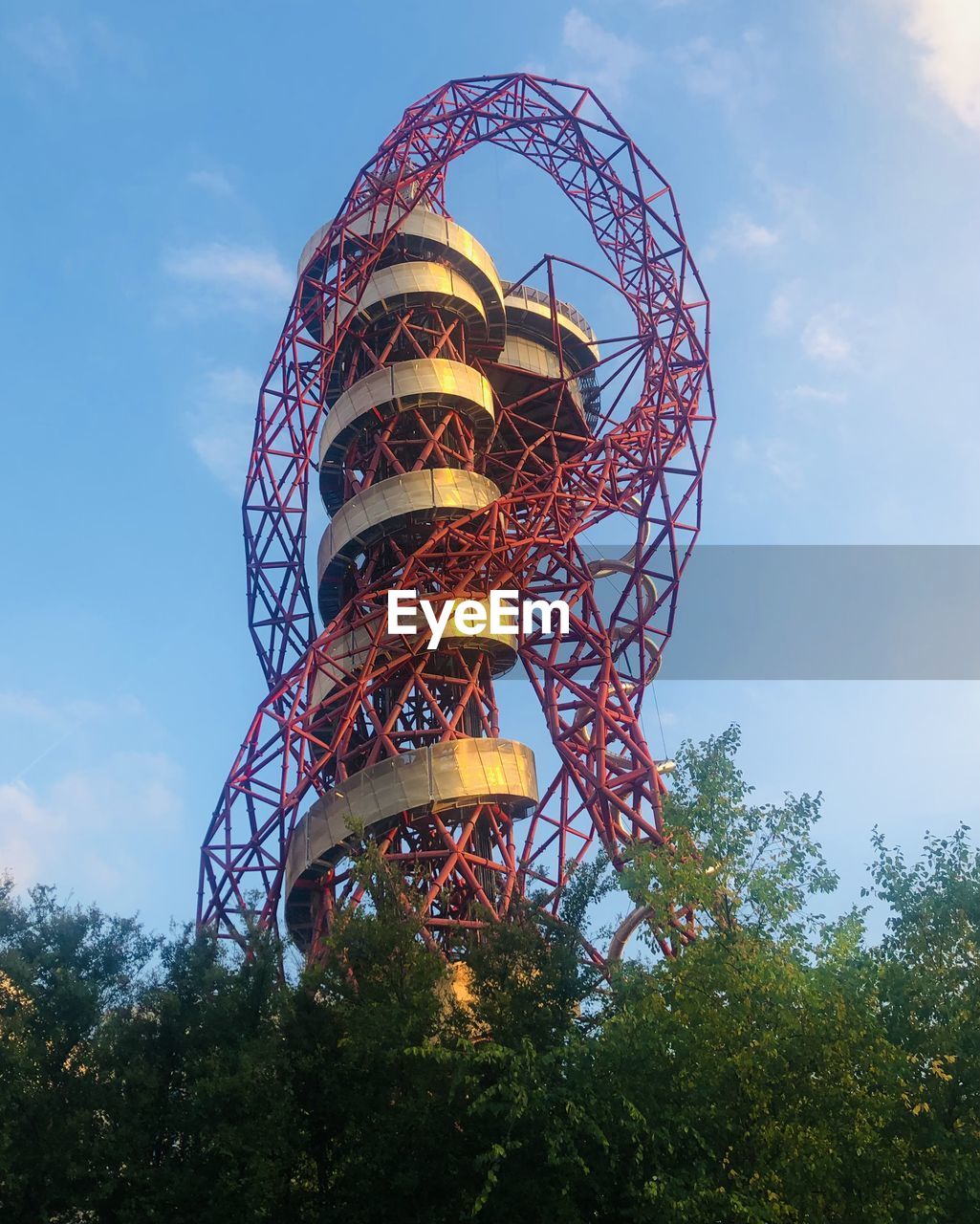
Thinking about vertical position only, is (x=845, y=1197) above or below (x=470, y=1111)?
below

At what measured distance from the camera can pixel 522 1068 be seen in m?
16.0

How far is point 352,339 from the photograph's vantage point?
43812 millimetres

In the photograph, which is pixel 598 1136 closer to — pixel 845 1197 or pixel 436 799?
pixel 845 1197

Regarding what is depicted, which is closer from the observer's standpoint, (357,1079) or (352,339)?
(357,1079)

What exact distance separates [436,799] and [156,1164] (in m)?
16.0

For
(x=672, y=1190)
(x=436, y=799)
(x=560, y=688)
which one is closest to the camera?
(x=672, y=1190)

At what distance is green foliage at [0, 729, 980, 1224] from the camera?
597 inches

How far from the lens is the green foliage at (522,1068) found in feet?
49.8

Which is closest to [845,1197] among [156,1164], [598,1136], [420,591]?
[598,1136]

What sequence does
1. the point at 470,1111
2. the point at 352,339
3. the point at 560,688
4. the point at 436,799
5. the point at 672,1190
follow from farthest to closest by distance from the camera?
the point at 352,339 < the point at 560,688 < the point at 436,799 < the point at 470,1111 < the point at 672,1190

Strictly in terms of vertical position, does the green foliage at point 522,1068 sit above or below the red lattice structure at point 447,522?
below

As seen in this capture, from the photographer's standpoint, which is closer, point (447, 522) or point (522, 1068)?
point (522, 1068)

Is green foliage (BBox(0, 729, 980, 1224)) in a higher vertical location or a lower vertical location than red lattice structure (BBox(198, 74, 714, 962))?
lower

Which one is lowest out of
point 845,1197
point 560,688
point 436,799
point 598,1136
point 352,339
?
point 845,1197
